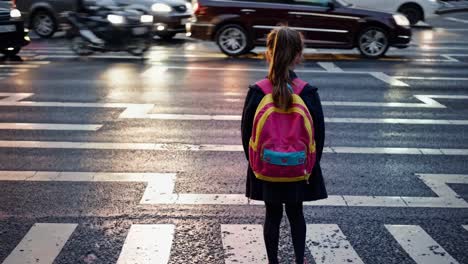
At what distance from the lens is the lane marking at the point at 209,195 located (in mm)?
6199

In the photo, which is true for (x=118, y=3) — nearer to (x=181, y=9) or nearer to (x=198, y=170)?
(x=181, y=9)

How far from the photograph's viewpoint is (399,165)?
7512 mm

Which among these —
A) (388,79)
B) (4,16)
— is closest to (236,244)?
(388,79)

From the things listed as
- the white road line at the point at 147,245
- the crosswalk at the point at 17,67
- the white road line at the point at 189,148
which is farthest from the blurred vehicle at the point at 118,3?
the white road line at the point at 147,245

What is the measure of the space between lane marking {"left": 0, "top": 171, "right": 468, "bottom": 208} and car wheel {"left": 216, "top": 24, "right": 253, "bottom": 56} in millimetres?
10146

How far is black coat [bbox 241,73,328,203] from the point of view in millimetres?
4012

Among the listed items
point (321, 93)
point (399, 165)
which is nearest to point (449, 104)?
point (321, 93)

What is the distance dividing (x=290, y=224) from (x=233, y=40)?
41.9 feet

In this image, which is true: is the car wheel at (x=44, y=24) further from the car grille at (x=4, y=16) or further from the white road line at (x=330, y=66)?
the white road line at (x=330, y=66)

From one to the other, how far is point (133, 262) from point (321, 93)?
769 cm

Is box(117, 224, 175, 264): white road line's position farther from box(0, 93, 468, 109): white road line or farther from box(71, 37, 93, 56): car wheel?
box(71, 37, 93, 56): car wheel

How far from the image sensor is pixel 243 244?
520 cm

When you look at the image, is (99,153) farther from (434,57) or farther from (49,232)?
(434,57)

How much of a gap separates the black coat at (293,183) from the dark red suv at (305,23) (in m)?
12.8
